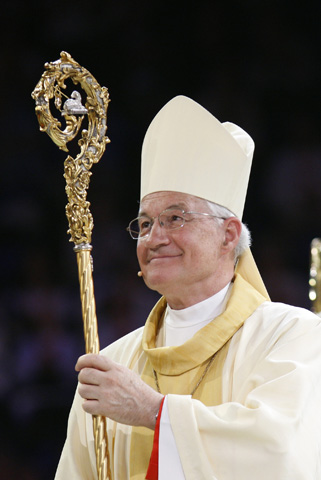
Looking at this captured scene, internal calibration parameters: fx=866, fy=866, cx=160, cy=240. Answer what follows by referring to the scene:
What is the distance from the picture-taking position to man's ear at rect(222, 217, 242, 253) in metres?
3.21

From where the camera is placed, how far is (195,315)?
326 cm

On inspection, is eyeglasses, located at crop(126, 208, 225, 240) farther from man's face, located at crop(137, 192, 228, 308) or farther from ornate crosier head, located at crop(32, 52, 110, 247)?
ornate crosier head, located at crop(32, 52, 110, 247)

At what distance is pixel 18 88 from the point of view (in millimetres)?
5621

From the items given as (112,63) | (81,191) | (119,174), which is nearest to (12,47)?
(112,63)

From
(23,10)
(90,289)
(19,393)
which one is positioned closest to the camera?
(90,289)

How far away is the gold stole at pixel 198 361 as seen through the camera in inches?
120

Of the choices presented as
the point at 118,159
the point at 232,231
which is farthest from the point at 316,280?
the point at 118,159

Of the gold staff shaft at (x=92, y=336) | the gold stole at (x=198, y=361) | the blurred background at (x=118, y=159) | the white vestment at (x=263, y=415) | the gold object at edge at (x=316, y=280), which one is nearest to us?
the white vestment at (x=263, y=415)

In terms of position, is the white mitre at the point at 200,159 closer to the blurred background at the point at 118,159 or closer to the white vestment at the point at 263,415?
the white vestment at the point at 263,415

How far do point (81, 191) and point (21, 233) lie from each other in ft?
8.83

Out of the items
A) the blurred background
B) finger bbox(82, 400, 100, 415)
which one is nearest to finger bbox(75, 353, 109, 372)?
finger bbox(82, 400, 100, 415)

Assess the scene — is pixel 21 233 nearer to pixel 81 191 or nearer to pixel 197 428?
pixel 81 191

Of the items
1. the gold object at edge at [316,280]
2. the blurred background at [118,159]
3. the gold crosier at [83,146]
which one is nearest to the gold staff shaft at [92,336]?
the gold crosier at [83,146]

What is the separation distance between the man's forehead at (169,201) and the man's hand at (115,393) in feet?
2.22
